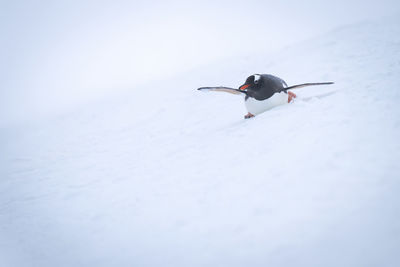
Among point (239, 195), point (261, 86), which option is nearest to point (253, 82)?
point (261, 86)

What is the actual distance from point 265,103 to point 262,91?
0.17 meters

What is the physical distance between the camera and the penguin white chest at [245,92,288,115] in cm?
316

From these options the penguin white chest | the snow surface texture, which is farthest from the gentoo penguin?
the snow surface texture

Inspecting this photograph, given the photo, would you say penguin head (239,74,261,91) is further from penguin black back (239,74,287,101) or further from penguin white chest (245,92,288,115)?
penguin white chest (245,92,288,115)

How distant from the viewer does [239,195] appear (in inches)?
63.4

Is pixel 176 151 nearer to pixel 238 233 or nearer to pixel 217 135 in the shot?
pixel 217 135

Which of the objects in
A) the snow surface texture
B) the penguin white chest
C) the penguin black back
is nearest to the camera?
the snow surface texture

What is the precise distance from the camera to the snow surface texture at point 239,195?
1151 mm

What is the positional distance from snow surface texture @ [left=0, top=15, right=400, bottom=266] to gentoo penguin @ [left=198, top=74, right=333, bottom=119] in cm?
22

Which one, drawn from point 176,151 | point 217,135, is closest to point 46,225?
point 176,151

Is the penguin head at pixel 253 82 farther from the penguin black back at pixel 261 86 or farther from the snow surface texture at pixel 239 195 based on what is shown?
the snow surface texture at pixel 239 195

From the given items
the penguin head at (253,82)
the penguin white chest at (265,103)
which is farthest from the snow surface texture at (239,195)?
the penguin head at (253,82)

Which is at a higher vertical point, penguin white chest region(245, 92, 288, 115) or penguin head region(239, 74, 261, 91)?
penguin head region(239, 74, 261, 91)

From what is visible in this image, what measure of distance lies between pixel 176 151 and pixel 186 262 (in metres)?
1.77
